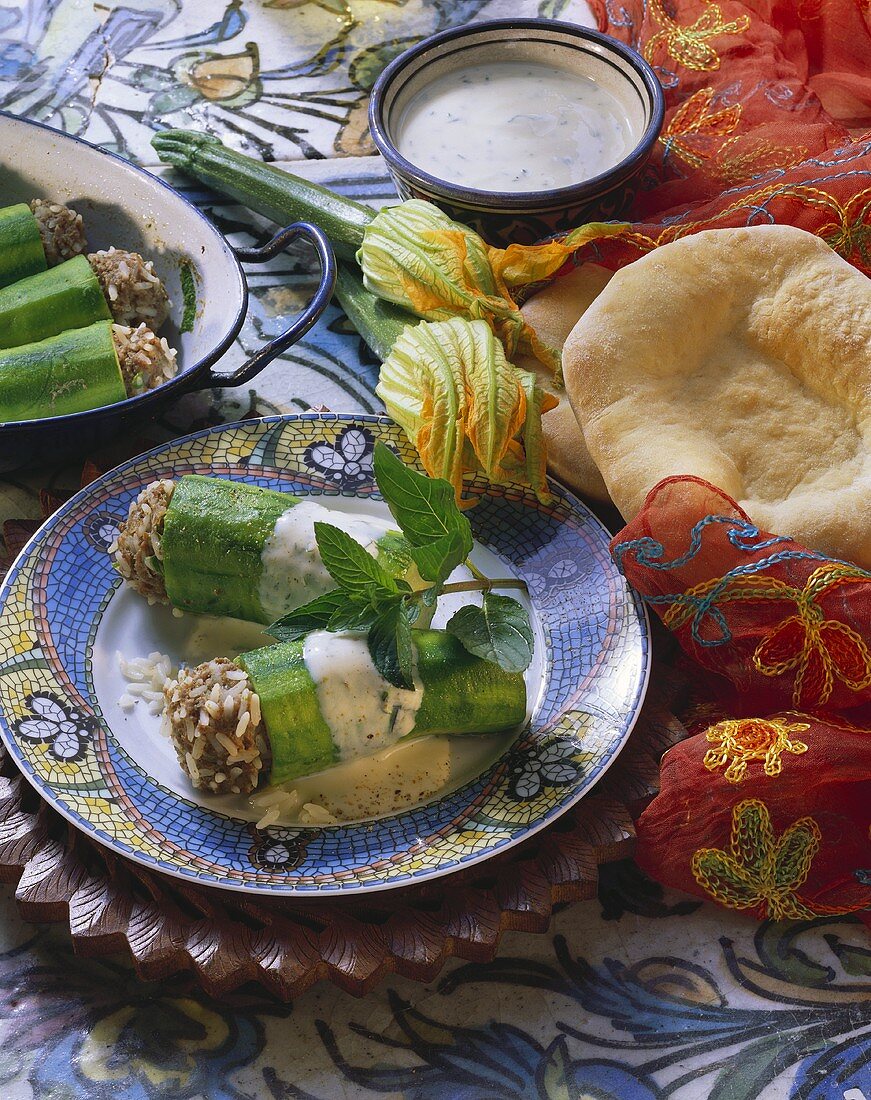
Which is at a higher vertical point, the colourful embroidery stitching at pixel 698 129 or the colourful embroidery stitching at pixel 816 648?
the colourful embroidery stitching at pixel 698 129

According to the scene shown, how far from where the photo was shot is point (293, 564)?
5.22ft

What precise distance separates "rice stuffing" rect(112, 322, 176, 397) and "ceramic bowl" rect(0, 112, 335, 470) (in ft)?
0.21

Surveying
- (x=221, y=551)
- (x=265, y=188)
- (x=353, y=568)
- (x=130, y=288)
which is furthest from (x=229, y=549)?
(x=265, y=188)

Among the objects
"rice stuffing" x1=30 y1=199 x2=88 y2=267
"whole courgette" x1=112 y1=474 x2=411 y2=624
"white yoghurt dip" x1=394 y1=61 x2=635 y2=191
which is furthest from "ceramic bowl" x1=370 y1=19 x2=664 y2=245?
"whole courgette" x1=112 y1=474 x2=411 y2=624

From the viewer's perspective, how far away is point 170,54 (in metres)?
2.84

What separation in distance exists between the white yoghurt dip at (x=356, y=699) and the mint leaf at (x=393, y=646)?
0.01 m

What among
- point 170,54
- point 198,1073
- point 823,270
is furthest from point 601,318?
point 170,54

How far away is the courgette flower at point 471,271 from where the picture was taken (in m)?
1.88

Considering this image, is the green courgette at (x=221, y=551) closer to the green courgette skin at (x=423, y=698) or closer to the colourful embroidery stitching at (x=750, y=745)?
the green courgette skin at (x=423, y=698)

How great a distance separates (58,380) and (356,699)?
2.51ft

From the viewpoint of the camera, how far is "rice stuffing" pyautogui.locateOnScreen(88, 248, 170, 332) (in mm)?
2008

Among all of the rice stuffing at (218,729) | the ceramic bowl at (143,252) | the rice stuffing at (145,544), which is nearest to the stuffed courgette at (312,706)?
the rice stuffing at (218,729)

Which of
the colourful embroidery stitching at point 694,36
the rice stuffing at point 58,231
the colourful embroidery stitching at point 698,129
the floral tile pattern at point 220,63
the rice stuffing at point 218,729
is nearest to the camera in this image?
the rice stuffing at point 218,729

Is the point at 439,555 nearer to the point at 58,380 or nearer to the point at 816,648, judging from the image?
the point at 816,648
